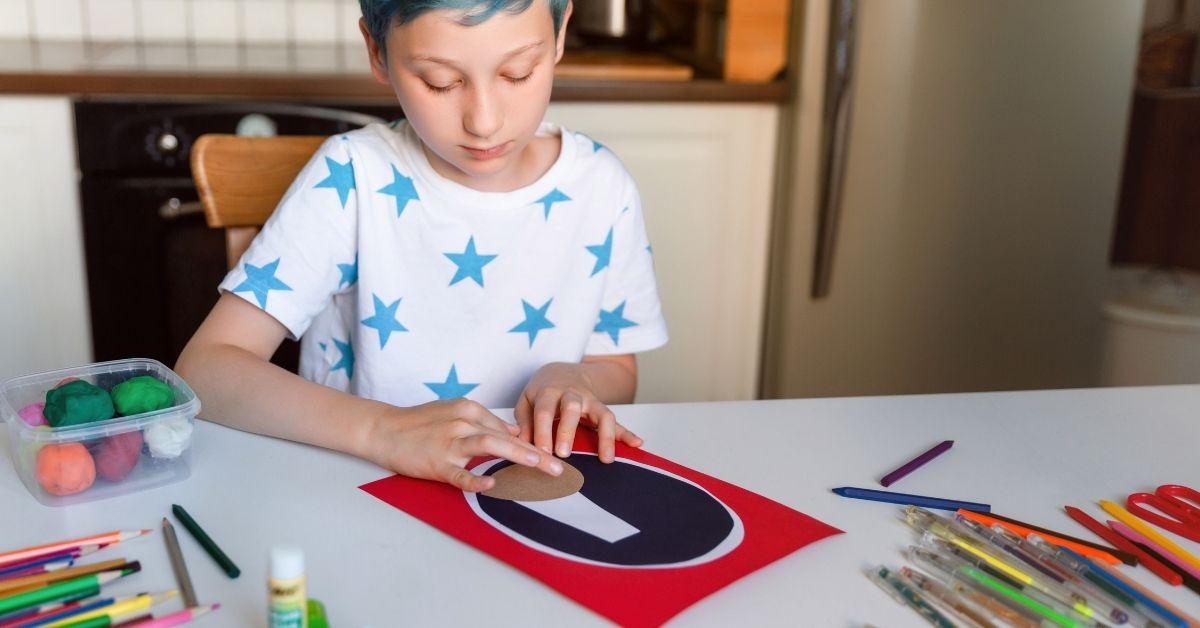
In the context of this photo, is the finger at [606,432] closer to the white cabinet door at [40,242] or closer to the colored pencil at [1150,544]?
the colored pencil at [1150,544]

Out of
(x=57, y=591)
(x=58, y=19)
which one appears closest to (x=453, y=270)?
(x=57, y=591)

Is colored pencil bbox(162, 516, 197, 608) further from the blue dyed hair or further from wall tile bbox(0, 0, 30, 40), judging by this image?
wall tile bbox(0, 0, 30, 40)

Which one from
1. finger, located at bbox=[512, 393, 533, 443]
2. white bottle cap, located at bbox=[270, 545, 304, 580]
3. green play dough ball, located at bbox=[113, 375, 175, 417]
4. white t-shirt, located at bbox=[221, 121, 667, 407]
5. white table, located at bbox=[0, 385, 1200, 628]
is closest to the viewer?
white bottle cap, located at bbox=[270, 545, 304, 580]

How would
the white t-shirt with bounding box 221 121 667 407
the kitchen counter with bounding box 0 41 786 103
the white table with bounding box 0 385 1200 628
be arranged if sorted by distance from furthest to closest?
the kitchen counter with bounding box 0 41 786 103
the white t-shirt with bounding box 221 121 667 407
the white table with bounding box 0 385 1200 628

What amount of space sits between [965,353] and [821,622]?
1.50m

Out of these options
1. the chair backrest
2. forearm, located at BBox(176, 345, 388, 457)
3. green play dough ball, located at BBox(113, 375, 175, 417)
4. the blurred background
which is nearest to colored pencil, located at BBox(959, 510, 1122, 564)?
forearm, located at BBox(176, 345, 388, 457)

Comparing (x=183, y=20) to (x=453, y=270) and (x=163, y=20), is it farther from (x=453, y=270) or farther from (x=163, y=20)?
(x=453, y=270)

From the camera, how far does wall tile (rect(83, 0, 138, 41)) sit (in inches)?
85.5

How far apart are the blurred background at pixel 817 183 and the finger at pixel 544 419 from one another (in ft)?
3.34

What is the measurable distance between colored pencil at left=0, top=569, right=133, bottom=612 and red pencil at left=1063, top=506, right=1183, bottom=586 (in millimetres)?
585

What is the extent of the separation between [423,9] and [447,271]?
0.33m

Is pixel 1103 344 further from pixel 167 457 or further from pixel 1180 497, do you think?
pixel 167 457

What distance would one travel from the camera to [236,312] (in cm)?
97

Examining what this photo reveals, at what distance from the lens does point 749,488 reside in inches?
28.8
